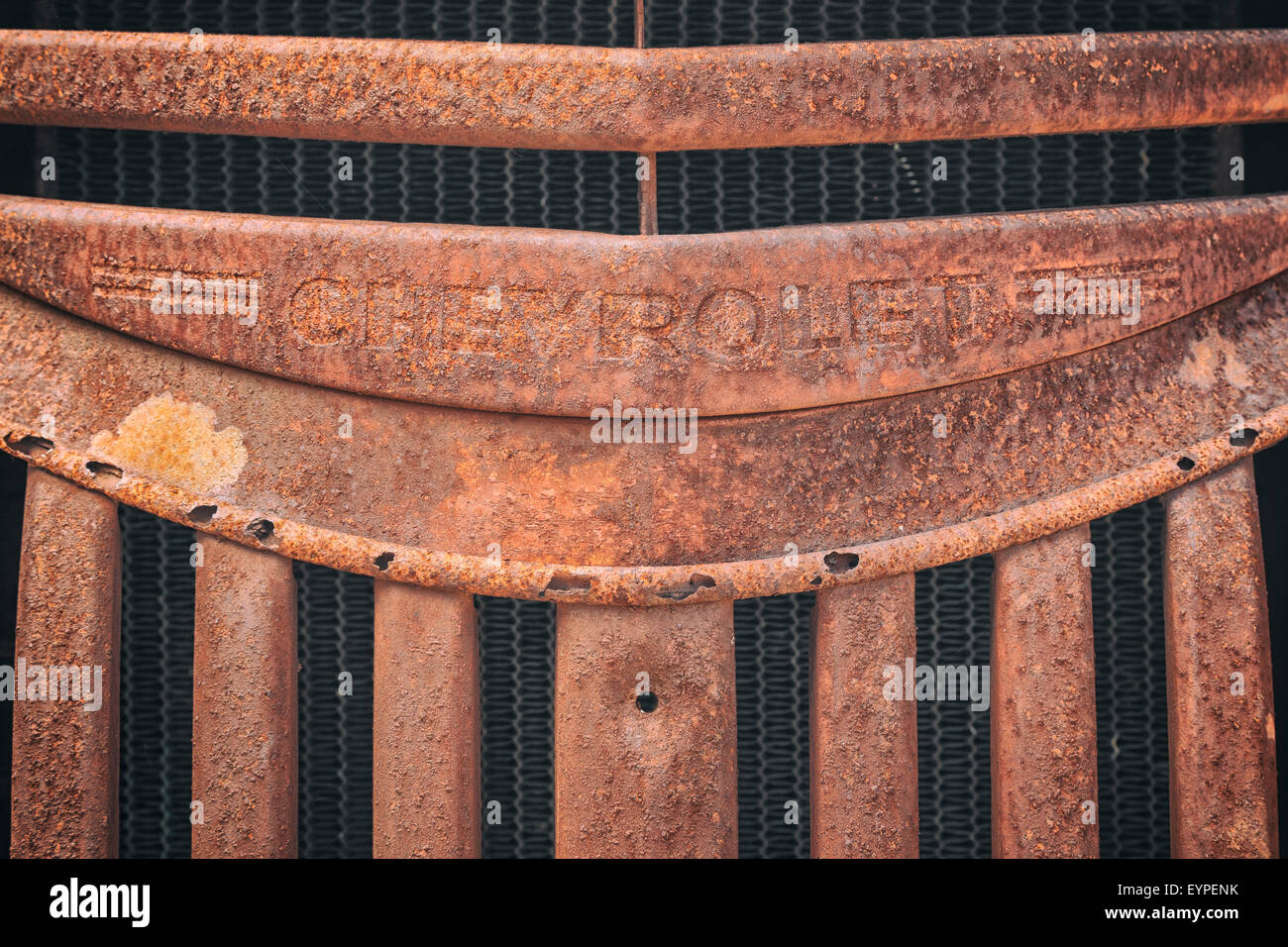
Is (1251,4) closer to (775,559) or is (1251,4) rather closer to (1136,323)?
(1136,323)

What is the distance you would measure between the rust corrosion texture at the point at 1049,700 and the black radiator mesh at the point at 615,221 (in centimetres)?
28

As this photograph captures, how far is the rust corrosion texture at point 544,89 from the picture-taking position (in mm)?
1664

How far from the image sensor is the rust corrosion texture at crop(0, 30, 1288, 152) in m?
1.66

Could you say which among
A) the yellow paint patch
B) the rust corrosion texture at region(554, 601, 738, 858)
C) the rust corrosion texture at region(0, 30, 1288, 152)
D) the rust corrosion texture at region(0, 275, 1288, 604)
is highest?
the rust corrosion texture at region(0, 30, 1288, 152)

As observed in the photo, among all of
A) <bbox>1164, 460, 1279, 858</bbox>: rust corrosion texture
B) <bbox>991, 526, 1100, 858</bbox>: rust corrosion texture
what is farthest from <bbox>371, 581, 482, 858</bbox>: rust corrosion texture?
<bbox>1164, 460, 1279, 858</bbox>: rust corrosion texture

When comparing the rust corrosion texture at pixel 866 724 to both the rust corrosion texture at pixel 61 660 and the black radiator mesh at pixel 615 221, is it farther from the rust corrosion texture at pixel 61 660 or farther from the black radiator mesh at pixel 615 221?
the rust corrosion texture at pixel 61 660

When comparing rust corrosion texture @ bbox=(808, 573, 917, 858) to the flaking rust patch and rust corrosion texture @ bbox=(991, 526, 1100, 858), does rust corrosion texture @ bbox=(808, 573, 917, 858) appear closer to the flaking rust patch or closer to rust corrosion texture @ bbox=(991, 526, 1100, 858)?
rust corrosion texture @ bbox=(991, 526, 1100, 858)

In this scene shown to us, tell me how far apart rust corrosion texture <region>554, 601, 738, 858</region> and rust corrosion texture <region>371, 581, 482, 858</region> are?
6.5 inches

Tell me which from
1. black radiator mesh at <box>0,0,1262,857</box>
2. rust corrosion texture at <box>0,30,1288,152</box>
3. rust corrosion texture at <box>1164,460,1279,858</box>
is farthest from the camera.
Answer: black radiator mesh at <box>0,0,1262,857</box>

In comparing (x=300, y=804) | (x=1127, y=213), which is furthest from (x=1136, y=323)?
(x=300, y=804)

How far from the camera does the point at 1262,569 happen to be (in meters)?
1.79

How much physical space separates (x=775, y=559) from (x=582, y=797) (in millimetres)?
495

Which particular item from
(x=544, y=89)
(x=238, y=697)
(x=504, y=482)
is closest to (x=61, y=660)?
(x=238, y=697)

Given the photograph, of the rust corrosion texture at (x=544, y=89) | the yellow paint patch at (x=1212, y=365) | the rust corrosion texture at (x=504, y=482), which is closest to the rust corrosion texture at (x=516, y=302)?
the rust corrosion texture at (x=504, y=482)
